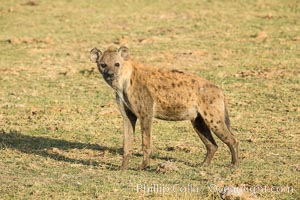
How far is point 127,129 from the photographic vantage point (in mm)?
9086

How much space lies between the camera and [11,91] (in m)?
14.2

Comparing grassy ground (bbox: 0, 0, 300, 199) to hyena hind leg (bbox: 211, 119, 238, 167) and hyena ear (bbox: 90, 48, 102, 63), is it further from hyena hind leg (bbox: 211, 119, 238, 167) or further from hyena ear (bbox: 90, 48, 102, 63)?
hyena ear (bbox: 90, 48, 102, 63)

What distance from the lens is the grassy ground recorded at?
312 inches

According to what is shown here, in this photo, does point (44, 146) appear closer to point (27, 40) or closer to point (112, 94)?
point (112, 94)

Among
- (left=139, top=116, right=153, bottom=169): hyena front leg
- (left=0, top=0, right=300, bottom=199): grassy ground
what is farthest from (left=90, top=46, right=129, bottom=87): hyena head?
(left=0, top=0, right=300, bottom=199): grassy ground

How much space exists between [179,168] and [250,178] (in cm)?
109

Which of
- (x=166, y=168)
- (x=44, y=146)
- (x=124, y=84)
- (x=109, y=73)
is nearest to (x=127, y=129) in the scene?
(x=124, y=84)

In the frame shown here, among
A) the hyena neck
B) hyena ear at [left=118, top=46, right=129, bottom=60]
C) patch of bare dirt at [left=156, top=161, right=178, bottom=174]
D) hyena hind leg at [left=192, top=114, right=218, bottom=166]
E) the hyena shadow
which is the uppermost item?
hyena ear at [left=118, top=46, right=129, bottom=60]

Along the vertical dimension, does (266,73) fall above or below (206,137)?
above

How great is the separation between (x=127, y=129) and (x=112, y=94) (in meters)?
4.94

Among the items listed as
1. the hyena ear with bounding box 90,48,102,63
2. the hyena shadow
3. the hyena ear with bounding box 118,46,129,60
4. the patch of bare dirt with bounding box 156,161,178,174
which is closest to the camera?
the patch of bare dirt with bounding box 156,161,178,174

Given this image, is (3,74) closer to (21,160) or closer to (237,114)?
(237,114)

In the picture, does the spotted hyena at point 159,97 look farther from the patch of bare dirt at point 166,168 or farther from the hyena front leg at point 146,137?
the patch of bare dirt at point 166,168

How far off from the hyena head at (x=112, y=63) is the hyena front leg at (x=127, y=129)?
338 mm
